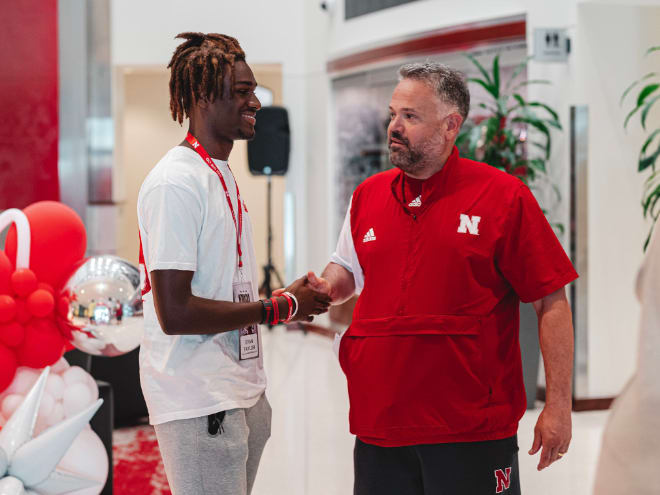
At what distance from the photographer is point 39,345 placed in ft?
8.13

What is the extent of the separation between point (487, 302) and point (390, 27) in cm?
541

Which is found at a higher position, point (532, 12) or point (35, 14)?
point (532, 12)

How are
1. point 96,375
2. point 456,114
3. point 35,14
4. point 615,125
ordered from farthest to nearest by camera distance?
point 615,125 → point 96,375 → point 35,14 → point 456,114

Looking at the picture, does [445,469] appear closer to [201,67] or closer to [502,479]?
[502,479]

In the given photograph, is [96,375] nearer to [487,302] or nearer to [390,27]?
[487,302]

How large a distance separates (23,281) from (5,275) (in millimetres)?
55

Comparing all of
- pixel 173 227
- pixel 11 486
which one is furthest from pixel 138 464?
pixel 173 227

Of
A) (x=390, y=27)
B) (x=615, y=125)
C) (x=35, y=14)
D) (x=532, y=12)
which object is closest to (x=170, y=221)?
(x=35, y=14)

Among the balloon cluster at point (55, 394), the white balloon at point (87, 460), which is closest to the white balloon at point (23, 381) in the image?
the balloon cluster at point (55, 394)

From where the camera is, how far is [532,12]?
5.22 meters

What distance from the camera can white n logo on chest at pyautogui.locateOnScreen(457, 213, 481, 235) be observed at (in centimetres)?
173

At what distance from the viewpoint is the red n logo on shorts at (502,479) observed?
1717 millimetres

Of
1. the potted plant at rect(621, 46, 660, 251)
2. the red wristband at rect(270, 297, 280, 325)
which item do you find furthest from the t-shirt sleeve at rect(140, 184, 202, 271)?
the potted plant at rect(621, 46, 660, 251)

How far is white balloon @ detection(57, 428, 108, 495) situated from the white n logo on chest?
1.45 meters
